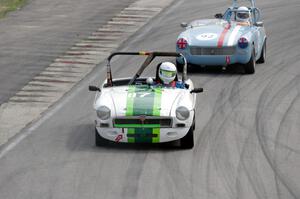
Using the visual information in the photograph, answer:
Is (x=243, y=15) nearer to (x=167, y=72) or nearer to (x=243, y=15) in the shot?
(x=243, y=15)

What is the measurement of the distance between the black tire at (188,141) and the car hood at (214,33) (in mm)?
5826

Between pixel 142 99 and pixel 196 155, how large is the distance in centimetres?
126

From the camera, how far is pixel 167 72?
14484mm

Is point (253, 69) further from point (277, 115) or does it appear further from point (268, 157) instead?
point (268, 157)

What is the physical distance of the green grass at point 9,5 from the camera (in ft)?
90.4

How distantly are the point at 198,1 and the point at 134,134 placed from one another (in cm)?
1608

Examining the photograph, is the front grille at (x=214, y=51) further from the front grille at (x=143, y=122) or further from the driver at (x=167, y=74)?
the front grille at (x=143, y=122)

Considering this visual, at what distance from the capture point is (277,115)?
51.3 feet

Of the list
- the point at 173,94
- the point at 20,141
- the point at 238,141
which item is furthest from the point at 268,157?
the point at 20,141

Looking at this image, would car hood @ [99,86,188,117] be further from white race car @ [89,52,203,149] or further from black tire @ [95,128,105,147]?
black tire @ [95,128,105,147]

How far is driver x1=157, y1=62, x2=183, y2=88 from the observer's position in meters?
14.5

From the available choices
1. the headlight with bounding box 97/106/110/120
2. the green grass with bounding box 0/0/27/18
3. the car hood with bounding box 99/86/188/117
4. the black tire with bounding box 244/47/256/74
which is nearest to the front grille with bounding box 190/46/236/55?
the black tire with bounding box 244/47/256/74

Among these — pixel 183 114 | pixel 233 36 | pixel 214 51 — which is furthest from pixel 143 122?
pixel 233 36

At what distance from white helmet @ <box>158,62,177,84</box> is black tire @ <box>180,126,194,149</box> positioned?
4.46 feet
